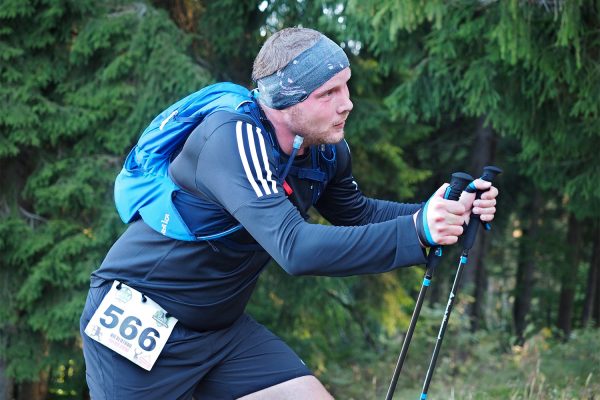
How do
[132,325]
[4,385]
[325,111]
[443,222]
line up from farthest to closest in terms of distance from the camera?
[4,385] → [132,325] → [325,111] → [443,222]

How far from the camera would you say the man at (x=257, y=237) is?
2484 millimetres

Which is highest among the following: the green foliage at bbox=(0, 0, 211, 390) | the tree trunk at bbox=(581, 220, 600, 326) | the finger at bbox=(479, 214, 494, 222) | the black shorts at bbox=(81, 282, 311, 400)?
the finger at bbox=(479, 214, 494, 222)

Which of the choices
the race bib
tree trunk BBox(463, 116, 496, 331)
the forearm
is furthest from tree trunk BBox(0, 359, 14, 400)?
the forearm

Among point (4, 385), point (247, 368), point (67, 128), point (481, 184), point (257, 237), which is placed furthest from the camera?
point (4, 385)

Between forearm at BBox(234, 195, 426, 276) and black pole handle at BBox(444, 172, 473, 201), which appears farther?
black pole handle at BBox(444, 172, 473, 201)

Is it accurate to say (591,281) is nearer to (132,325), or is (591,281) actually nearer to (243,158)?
(132,325)

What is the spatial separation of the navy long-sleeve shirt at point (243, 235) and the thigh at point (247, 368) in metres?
0.15

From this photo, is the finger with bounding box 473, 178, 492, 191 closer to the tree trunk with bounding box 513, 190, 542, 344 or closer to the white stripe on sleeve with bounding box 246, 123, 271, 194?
the white stripe on sleeve with bounding box 246, 123, 271, 194

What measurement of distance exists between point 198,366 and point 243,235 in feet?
2.16

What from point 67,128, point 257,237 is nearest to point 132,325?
point 257,237

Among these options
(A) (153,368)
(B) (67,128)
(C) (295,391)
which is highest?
(A) (153,368)

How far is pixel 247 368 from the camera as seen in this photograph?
3.47 meters

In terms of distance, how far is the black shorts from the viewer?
10.7 ft

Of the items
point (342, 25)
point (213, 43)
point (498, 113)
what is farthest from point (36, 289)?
point (498, 113)
